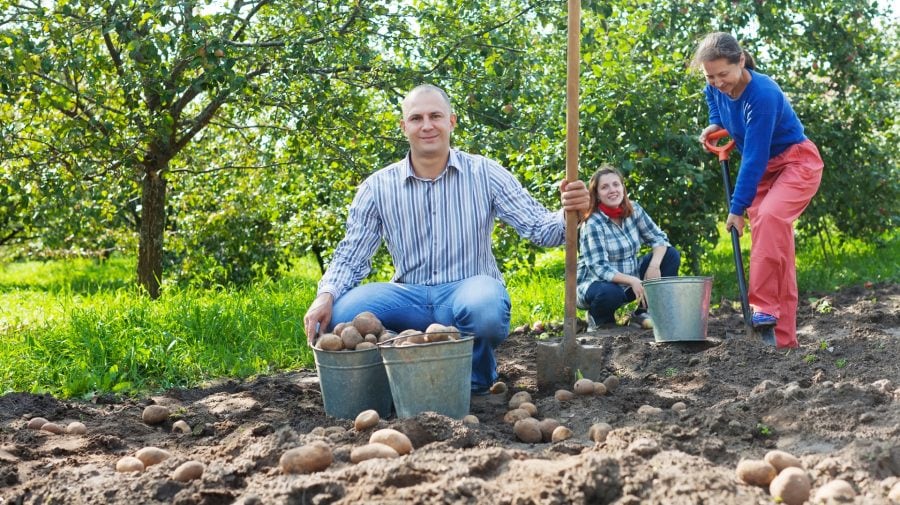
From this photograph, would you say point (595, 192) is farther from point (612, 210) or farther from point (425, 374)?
point (425, 374)

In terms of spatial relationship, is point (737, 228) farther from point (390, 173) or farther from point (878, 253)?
point (878, 253)

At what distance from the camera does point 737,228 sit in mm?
4977

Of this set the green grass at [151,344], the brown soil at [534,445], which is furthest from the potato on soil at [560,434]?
the green grass at [151,344]

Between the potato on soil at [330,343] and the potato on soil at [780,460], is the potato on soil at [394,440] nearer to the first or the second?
the potato on soil at [330,343]

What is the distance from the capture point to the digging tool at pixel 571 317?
3.94 meters

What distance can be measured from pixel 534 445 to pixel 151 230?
539 cm

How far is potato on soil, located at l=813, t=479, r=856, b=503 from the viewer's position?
7.34 feet

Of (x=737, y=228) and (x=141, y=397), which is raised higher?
(x=737, y=228)

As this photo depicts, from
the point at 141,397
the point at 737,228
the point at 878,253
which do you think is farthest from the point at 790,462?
the point at 878,253

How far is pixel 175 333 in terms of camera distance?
17.8 ft

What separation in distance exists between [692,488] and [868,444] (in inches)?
26.0

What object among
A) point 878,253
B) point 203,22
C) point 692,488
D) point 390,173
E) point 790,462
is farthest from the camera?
point 878,253

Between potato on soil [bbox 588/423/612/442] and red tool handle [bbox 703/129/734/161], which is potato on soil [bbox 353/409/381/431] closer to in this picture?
potato on soil [bbox 588/423/612/442]

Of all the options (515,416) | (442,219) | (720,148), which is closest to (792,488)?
(515,416)
